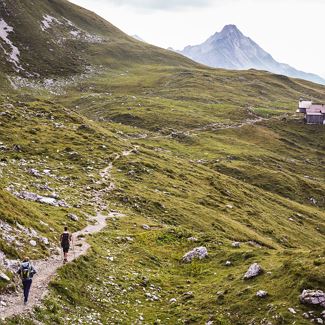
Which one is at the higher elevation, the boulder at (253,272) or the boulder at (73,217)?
the boulder at (253,272)

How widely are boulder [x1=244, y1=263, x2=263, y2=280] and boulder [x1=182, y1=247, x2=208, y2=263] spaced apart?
7.33 meters

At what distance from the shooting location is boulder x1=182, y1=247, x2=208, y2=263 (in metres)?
36.7

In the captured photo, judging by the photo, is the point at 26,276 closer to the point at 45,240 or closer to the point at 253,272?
the point at 45,240

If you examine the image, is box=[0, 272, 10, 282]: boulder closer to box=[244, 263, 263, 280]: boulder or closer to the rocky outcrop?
box=[244, 263, 263, 280]: boulder

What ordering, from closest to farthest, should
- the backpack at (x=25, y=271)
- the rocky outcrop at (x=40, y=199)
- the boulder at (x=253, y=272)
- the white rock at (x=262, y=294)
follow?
1. the backpack at (x=25, y=271)
2. the white rock at (x=262, y=294)
3. the boulder at (x=253, y=272)
4. the rocky outcrop at (x=40, y=199)

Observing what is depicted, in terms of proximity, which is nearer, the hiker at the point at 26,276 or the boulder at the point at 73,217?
the hiker at the point at 26,276

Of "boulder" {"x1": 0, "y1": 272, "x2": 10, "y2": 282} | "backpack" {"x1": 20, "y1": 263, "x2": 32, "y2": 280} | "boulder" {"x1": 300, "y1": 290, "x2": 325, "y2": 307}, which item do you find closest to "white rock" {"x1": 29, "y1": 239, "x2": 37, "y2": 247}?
"boulder" {"x1": 0, "y1": 272, "x2": 10, "y2": 282}

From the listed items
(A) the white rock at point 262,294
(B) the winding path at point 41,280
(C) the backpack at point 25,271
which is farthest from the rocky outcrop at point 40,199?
(A) the white rock at point 262,294

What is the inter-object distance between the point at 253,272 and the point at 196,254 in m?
8.10

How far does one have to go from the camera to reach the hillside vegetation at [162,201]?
2653 centimetres

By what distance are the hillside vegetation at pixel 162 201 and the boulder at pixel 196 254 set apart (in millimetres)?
866


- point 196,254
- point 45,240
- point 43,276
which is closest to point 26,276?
point 43,276

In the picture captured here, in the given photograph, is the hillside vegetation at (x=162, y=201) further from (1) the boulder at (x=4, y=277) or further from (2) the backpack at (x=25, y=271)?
(2) the backpack at (x=25, y=271)

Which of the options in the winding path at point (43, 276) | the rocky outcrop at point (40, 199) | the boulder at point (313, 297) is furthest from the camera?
the rocky outcrop at point (40, 199)
